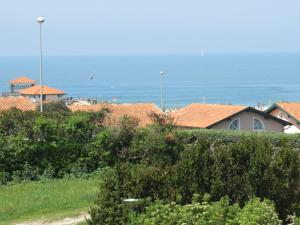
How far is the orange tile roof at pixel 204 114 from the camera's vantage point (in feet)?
155

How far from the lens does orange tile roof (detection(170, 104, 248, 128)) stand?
4719 cm

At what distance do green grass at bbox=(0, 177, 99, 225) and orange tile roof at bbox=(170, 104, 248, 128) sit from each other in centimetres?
2763

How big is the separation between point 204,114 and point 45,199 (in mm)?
35101

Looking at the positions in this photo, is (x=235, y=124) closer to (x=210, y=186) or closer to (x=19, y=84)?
(x=210, y=186)

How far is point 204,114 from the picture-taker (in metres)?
50.0

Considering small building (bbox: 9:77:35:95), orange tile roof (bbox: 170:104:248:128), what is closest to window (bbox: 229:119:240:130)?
orange tile roof (bbox: 170:104:248:128)

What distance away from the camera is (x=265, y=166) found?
434 inches

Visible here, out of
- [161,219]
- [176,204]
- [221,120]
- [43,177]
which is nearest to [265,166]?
[176,204]

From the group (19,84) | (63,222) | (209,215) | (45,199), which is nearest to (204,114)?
(45,199)

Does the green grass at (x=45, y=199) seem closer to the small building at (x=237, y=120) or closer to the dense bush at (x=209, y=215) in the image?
the dense bush at (x=209, y=215)

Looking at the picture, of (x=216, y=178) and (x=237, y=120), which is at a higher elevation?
(x=237, y=120)

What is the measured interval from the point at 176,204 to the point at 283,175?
201cm

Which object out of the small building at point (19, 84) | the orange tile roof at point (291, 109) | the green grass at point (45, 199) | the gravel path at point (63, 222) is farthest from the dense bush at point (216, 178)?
the small building at point (19, 84)

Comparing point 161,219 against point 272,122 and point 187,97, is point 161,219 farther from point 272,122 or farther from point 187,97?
point 187,97
